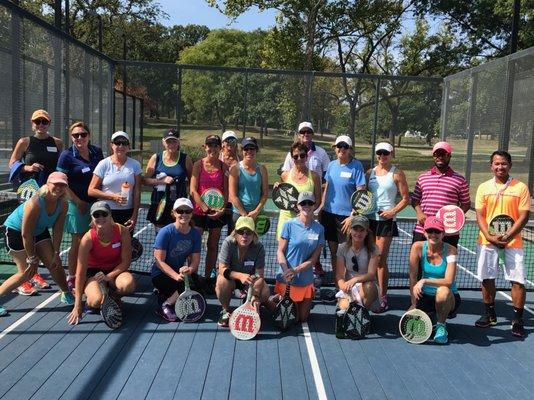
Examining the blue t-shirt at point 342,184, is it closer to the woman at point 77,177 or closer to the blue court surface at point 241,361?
the blue court surface at point 241,361

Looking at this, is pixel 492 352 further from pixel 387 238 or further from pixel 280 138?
pixel 280 138

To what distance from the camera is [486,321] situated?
536cm

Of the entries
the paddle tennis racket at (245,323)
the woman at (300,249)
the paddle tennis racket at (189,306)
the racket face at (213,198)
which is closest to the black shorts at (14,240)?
the paddle tennis racket at (189,306)

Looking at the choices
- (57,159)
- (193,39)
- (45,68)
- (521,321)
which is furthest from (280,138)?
(193,39)

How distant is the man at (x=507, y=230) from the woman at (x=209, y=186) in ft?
9.02

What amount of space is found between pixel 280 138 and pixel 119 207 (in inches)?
339

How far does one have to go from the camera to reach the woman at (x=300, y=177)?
5508 millimetres

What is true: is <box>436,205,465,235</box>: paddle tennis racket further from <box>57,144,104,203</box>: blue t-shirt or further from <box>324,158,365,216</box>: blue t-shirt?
<box>57,144,104,203</box>: blue t-shirt

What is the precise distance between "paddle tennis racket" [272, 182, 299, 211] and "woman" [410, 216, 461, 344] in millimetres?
1321

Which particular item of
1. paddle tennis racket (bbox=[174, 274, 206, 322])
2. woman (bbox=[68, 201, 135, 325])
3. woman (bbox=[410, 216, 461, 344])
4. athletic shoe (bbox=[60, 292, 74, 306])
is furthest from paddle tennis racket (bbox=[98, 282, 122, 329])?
woman (bbox=[410, 216, 461, 344])

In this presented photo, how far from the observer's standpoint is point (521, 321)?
515cm

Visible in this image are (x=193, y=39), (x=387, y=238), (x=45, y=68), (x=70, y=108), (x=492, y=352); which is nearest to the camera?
(x=492, y=352)

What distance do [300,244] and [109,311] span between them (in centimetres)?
196

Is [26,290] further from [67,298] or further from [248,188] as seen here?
[248,188]
